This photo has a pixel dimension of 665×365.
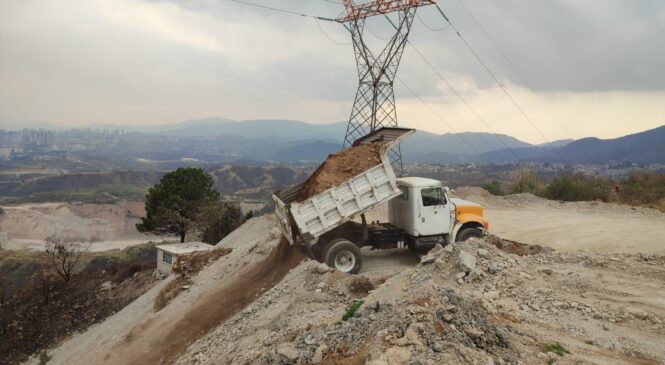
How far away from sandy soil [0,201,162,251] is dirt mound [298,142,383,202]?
232ft

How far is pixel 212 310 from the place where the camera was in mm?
12836

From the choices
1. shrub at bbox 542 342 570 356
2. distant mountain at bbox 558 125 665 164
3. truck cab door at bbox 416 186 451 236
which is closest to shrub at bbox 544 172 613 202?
truck cab door at bbox 416 186 451 236

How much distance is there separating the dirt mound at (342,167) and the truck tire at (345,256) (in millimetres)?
1532

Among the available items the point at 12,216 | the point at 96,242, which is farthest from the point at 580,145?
the point at 12,216

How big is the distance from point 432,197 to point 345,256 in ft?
9.91

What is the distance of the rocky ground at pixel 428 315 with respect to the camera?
6910mm

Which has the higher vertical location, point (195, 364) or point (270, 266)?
point (270, 266)

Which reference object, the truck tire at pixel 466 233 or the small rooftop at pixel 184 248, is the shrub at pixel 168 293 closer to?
the small rooftop at pixel 184 248

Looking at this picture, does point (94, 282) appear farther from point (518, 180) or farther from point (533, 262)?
point (518, 180)

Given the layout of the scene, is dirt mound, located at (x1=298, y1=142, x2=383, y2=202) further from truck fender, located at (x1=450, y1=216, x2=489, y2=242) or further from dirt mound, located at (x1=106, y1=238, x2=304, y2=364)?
truck fender, located at (x1=450, y1=216, x2=489, y2=242)

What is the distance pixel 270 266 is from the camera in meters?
14.4

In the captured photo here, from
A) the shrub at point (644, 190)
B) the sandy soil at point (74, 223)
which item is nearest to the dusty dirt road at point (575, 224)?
the shrub at point (644, 190)

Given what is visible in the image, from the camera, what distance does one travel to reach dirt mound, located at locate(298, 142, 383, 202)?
13.1 m

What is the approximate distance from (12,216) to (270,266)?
95761 mm
